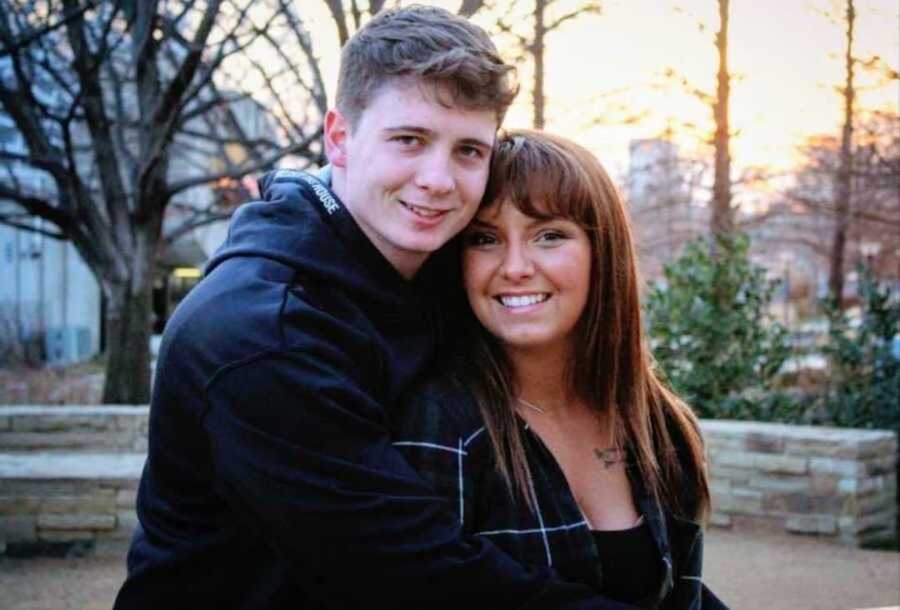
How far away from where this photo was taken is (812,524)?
718 cm

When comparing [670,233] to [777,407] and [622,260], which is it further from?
[622,260]

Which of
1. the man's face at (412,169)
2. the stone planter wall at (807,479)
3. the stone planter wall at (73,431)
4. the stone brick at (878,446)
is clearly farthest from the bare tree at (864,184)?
the man's face at (412,169)

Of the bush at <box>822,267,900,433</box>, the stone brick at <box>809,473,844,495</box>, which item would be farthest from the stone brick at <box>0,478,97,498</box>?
the bush at <box>822,267,900,433</box>

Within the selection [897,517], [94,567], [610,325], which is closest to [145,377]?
[94,567]

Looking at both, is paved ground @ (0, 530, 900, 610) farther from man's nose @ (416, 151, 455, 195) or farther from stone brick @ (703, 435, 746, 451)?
man's nose @ (416, 151, 455, 195)

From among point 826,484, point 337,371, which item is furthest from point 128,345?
point 337,371

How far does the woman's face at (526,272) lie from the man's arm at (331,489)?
1.59ft

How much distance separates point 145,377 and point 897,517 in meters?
6.94

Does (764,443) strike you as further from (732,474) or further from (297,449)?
(297,449)

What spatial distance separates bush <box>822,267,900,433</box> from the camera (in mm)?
8633

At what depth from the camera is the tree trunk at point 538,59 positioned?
23.9 feet

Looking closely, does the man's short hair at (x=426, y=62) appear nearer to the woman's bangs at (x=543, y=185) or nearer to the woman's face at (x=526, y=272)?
the woman's bangs at (x=543, y=185)

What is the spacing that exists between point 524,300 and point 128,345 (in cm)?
891

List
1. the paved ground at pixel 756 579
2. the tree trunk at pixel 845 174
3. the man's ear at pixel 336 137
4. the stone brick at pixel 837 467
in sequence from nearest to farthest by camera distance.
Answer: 1. the man's ear at pixel 336 137
2. the paved ground at pixel 756 579
3. the stone brick at pixel 837 467
4. the tree trunk at pixel 845 174
